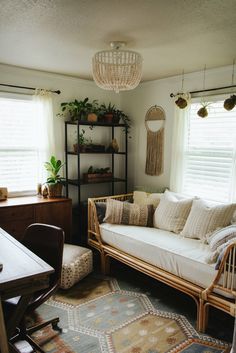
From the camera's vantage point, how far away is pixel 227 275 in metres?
2.15

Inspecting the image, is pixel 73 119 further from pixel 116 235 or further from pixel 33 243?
pixel 33 243

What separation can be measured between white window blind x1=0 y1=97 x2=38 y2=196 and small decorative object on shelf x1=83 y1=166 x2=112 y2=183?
2.37 feet

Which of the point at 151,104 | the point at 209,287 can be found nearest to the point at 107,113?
the point at 151,104

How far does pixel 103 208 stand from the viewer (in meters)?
3.55

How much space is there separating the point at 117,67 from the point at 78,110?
1773 millimetres

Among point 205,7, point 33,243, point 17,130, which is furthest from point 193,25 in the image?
point 17,130

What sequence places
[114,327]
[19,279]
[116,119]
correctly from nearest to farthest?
[19,279]
[114,327]
[116,119]

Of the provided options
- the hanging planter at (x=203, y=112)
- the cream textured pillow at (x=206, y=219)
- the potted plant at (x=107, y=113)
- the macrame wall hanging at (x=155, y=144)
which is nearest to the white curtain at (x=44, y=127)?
the potted plant at (x=107, y=113)

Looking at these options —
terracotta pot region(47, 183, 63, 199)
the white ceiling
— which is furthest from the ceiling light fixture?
terracotta pot region(47, 183, 63, 199)

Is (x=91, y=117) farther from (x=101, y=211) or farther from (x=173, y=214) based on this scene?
(x=173, y=214)

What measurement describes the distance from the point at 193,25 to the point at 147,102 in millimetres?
2133

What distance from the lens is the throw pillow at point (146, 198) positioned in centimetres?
366

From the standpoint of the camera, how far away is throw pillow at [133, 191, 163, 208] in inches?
144

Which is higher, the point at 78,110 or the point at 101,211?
the point at 78,110
